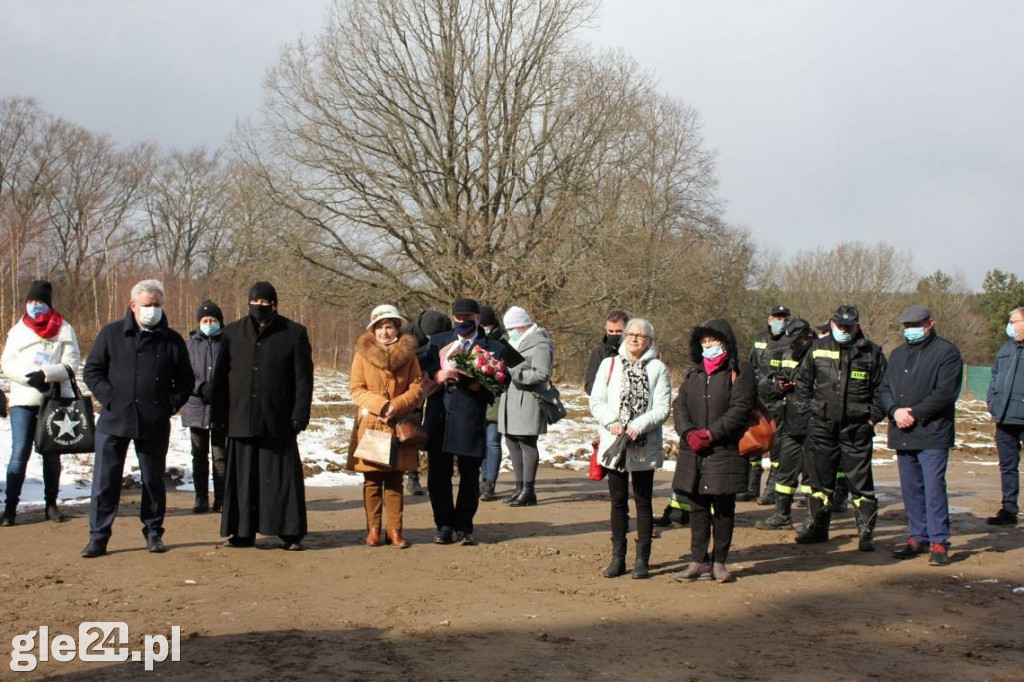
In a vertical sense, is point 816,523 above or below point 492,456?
below

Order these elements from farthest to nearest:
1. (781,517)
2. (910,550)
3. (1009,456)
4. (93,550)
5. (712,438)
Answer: (1009,456) → (781,517) → (910,550) → (93,550) → (712,438)

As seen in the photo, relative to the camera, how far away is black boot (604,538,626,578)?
24.8ft

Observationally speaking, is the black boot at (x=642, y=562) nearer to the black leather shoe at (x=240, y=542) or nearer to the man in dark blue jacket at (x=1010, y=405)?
the black leather shoe at (x=240, y=542)

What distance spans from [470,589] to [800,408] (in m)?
3.81

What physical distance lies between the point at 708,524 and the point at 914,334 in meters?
2.63

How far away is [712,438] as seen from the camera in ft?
24.1

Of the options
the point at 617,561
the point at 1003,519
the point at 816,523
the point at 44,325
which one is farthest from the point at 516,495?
the point at 44,325

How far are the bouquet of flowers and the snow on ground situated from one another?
14.9 ft

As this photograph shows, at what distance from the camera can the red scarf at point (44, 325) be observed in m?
9.20

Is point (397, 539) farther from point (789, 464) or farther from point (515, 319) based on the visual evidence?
point (789, 464)

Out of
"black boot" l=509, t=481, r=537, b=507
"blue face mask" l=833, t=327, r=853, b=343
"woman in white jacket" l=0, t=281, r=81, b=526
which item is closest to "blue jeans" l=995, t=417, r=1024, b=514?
"blue face mask" l=833, t=327, r=853, b=343

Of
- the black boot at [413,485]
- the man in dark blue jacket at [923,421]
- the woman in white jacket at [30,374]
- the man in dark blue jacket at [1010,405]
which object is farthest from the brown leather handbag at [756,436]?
the woman in white jacket at [30,374]

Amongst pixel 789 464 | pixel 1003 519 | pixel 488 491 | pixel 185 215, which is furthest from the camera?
pixel 185 215

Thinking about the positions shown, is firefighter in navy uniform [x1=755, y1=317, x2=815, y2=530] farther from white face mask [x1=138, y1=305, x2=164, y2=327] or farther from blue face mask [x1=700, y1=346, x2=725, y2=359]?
white face mask [x1=138, y1=305, x2=164, y2=327]
